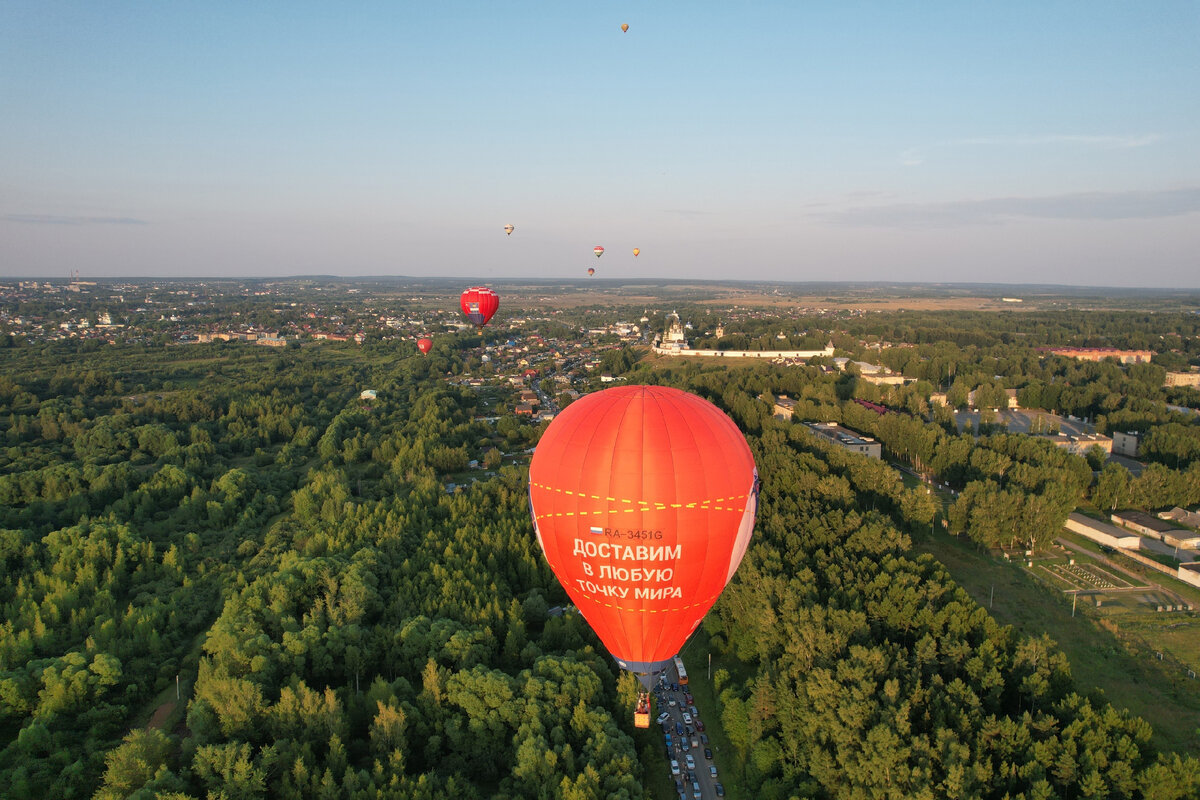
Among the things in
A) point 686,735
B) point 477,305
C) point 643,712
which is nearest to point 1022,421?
point 477,305

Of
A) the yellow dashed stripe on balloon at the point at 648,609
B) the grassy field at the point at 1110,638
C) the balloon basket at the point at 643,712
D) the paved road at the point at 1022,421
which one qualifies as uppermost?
the yellow dashed stripe on balloon at the point at 648,609

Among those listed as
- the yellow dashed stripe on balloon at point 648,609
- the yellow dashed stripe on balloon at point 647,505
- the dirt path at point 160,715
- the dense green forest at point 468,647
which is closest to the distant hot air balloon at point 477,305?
the dense green forest at point 468,647

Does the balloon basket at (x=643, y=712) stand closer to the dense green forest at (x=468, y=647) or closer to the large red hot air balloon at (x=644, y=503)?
the dense green forest at (x=468, y=647)

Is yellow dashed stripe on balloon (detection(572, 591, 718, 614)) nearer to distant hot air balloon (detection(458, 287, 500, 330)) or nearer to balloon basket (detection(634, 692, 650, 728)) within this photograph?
balloon basket (detection(634, 692, 650, 728))

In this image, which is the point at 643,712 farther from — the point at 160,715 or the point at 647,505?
the point at 160,715

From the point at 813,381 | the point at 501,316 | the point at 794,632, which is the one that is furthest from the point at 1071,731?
the point at 501,316
